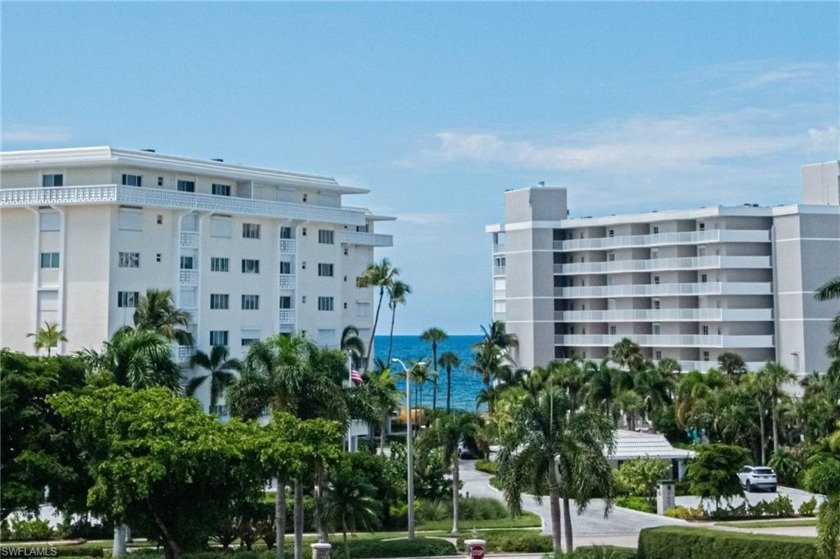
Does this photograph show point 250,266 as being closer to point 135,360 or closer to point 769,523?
point 135,360

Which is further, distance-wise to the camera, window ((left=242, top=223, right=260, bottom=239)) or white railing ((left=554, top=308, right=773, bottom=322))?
white railing ((left=554, top=308, right=773, bottom=322))

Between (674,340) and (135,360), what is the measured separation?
5848 cm

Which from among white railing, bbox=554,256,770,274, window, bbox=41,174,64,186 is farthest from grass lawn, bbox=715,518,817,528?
window, bbox=41,174,64,186

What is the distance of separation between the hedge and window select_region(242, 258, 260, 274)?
41.6 m

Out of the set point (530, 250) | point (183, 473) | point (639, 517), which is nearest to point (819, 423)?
point (639, 517)

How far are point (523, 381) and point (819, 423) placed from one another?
23575 millimetres

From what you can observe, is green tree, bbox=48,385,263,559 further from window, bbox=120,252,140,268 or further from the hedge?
window, bbox=120,252,140,268

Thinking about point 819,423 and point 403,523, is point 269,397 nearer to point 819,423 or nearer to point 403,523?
point 403,523

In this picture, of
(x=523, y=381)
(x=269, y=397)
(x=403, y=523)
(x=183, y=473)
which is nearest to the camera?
(x=183, y=473)

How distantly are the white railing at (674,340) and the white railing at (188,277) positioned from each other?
3764 cm

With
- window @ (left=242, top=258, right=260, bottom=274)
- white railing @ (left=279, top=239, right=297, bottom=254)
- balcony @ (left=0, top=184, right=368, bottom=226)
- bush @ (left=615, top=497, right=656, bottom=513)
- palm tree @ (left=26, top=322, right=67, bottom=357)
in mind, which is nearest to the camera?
bush @ (left=615, top=497, right=656, bottom=513)

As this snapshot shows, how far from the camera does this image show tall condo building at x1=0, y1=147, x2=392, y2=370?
68062 mm

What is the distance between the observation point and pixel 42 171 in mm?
69500

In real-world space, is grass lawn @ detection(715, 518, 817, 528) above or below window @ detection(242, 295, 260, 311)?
below
